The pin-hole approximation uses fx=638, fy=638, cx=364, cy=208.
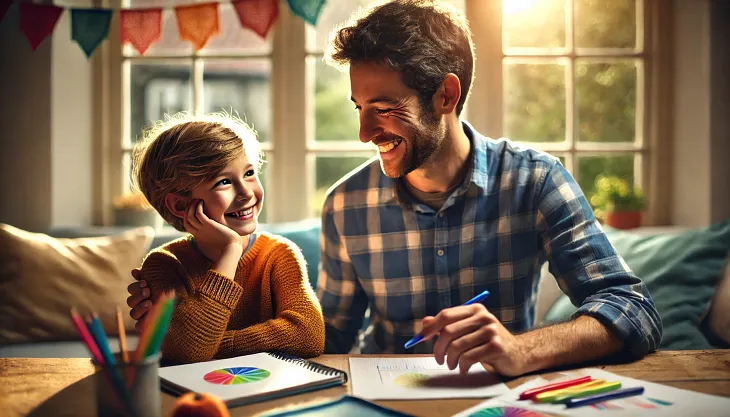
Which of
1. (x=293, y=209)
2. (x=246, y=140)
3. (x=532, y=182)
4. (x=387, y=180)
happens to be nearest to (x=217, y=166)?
(x=246, y=140)

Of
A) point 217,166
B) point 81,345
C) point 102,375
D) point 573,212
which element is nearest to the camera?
point 102,375

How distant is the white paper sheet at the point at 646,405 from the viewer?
0.79 metres

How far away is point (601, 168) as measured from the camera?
2.70 m

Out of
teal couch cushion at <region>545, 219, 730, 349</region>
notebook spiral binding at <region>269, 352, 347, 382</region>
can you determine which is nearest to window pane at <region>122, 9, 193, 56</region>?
teal couch cushion at <region>545, 219, 730, 349</region>

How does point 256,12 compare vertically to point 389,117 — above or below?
above

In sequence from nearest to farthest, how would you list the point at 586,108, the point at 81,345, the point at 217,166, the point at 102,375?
the point at 102,375 < the point at 217,166 < the point at 81,345 < the point at 586,108

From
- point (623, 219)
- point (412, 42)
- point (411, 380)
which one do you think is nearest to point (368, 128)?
point (412, 42)

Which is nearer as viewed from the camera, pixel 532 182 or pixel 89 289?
pixel 532 182

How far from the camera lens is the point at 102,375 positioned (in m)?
0.72

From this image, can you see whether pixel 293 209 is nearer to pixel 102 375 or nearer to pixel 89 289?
pixel 89 289

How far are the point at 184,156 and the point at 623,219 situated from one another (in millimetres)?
1879

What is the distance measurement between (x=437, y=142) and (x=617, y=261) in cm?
50

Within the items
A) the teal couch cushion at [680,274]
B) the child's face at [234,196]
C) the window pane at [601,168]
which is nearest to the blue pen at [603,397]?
the child's face at [234,196]

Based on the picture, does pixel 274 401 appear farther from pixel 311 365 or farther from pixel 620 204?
pixel 620 204
